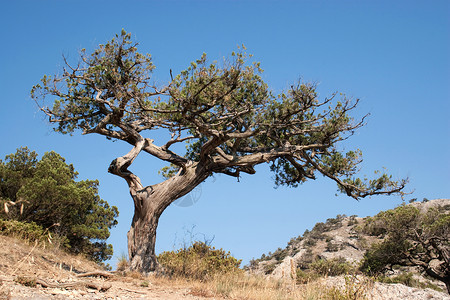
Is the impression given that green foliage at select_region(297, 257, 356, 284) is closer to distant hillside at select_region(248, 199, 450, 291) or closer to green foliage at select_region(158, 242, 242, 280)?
green foliage at select_region(158, 242, 242, 280)

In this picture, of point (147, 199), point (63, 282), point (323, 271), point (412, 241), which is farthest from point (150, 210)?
point (412, 241)

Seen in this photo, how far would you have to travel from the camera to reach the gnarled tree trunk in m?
11.8

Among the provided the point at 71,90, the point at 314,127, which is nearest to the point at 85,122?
the point at 71,90

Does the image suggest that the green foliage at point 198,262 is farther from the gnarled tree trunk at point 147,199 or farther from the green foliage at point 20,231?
the green foliage at point 20,231

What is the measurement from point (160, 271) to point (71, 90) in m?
6.74

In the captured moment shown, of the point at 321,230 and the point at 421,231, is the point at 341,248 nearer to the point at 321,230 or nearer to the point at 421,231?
the point at 321,230

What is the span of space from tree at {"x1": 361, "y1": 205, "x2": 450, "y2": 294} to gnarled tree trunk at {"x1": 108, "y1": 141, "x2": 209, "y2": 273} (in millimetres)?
13529

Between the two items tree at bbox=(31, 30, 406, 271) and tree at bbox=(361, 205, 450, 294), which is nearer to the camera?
tree at bbox=(31, 30, 406, 271)

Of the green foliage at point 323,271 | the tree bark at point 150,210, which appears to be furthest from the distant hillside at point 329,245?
the tree bark at point 150,210

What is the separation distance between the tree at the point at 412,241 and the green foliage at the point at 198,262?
10.4 m

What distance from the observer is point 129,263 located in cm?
1173

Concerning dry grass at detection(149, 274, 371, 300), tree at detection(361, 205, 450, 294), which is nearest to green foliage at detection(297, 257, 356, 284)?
tree at detection(361, 205, 450, 294)

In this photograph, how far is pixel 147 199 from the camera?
485 inches

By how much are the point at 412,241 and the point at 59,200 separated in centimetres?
A: 1916
